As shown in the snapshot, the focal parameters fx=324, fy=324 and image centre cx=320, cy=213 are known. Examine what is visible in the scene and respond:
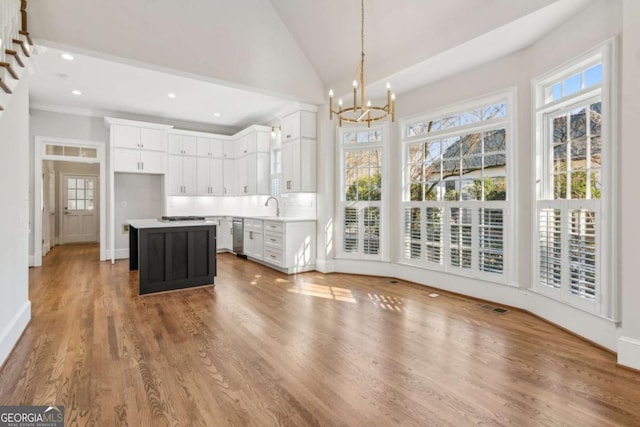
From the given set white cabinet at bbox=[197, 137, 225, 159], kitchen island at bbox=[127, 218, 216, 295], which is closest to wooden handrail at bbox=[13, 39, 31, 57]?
kitchen island at bbox=[127, 218, 216, 295]

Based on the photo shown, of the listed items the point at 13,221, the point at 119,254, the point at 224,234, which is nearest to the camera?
the point at 13,221

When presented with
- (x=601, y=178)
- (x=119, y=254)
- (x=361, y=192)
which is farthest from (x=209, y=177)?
(x=601, y=178)

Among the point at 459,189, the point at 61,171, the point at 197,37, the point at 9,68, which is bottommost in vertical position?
the point at 459,189

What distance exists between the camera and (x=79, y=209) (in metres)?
9.58

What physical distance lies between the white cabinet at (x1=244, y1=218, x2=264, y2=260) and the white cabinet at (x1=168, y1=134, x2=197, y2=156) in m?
2.18

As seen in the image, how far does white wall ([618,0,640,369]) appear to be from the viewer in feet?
7.60

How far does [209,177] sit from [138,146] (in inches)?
62.1

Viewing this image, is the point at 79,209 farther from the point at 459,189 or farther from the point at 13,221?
the point at 459,189

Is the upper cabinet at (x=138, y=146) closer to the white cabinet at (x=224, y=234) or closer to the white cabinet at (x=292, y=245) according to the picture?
the white cabinet at (x=224, y=234)

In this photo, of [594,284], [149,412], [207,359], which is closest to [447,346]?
[594,284]

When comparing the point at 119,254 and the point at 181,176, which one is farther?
the point at 181,176

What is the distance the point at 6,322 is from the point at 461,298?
4.50 meters

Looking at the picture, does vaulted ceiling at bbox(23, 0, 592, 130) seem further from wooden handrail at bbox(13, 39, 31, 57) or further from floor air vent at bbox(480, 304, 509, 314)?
floor air vent at bbox(480, 304, 509, 314)

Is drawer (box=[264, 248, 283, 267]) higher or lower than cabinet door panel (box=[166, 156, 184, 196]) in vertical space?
lower
